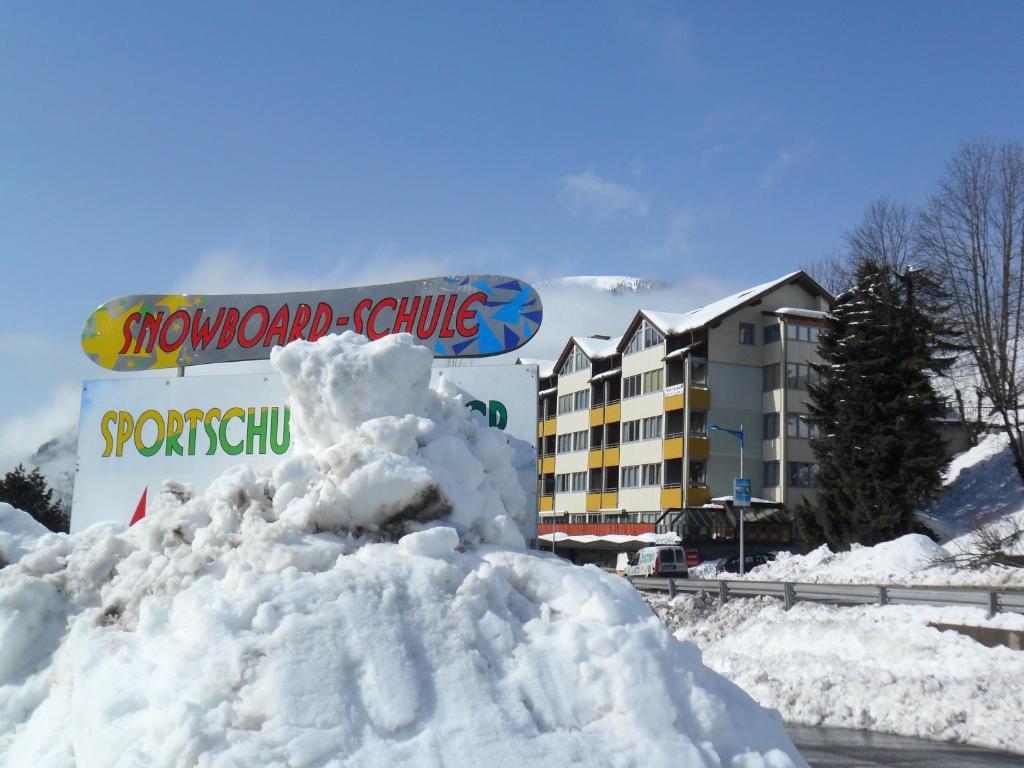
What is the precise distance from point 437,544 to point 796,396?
131ft

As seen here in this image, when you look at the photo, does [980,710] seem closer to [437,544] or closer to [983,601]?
[983,601]

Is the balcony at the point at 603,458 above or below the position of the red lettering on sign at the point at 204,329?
above

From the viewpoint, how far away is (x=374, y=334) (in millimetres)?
10109

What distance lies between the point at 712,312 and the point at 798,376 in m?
5.01

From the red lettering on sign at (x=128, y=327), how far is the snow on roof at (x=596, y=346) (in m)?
40.9

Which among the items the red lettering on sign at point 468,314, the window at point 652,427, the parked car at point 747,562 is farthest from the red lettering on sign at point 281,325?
the window at point 652,427

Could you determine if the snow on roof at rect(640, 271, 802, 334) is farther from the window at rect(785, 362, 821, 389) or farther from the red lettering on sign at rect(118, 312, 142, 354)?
the red lettering on sign at rect(118, 312, 142, 354)

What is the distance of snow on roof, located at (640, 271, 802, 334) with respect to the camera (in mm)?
44031

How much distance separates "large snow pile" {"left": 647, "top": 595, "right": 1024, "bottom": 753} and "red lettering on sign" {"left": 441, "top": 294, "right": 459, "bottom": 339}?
20.6ft

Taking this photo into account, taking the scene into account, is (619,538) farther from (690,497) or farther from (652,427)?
(652,427)

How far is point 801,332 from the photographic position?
44.1m

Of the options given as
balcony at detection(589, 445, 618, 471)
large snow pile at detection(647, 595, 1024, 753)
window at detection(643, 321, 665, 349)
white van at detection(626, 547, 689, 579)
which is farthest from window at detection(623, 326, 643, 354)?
large snow pile at detection(647, 595, 1024, 753)

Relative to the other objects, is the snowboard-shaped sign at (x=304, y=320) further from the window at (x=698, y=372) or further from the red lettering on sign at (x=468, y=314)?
the window at (x=698, y=372)

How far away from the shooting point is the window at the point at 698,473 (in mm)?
43469
